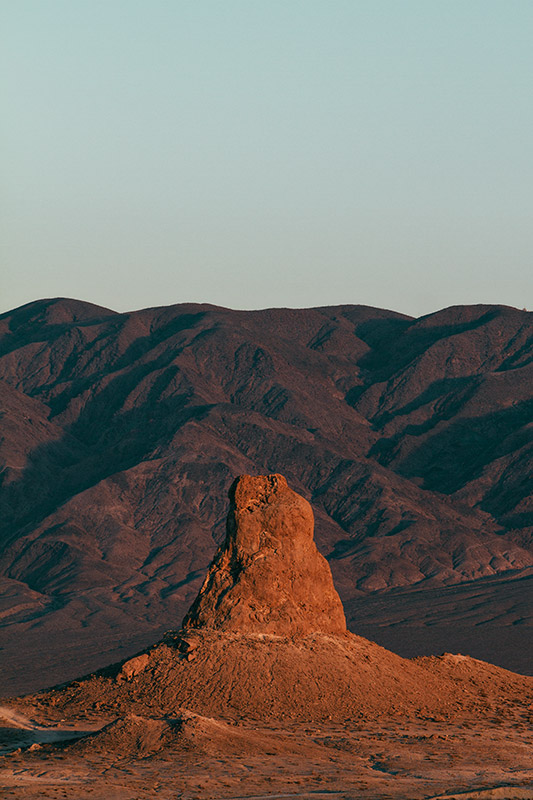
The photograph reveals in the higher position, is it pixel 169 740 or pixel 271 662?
pixel 271 662

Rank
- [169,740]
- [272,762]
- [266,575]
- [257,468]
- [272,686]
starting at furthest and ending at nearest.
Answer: [257,468] → [266,575] → [272,686] → [169,740] → [272,762]

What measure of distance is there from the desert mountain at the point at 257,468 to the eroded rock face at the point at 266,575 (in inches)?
1793

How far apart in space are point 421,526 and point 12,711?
97074mm

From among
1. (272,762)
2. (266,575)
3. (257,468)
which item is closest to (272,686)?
(266,575)

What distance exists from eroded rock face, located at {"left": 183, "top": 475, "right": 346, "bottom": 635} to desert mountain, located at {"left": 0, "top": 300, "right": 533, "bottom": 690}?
4555 centimetres

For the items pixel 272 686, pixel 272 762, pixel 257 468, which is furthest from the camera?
pixel 257 468

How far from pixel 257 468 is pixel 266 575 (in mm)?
104757

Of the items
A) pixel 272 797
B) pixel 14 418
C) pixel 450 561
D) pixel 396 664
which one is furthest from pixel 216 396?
pixel 272 797

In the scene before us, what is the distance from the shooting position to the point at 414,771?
28.7 meters

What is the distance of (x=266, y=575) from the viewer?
3566 centimetres

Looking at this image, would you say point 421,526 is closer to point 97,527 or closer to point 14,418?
point 97,527

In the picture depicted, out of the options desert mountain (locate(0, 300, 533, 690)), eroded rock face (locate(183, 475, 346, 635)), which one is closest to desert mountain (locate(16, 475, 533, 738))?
eroded rock face (locate(183, 475, 346, 635))

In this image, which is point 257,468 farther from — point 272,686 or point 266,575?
point 272,686

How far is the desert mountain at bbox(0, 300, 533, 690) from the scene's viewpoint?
106m
